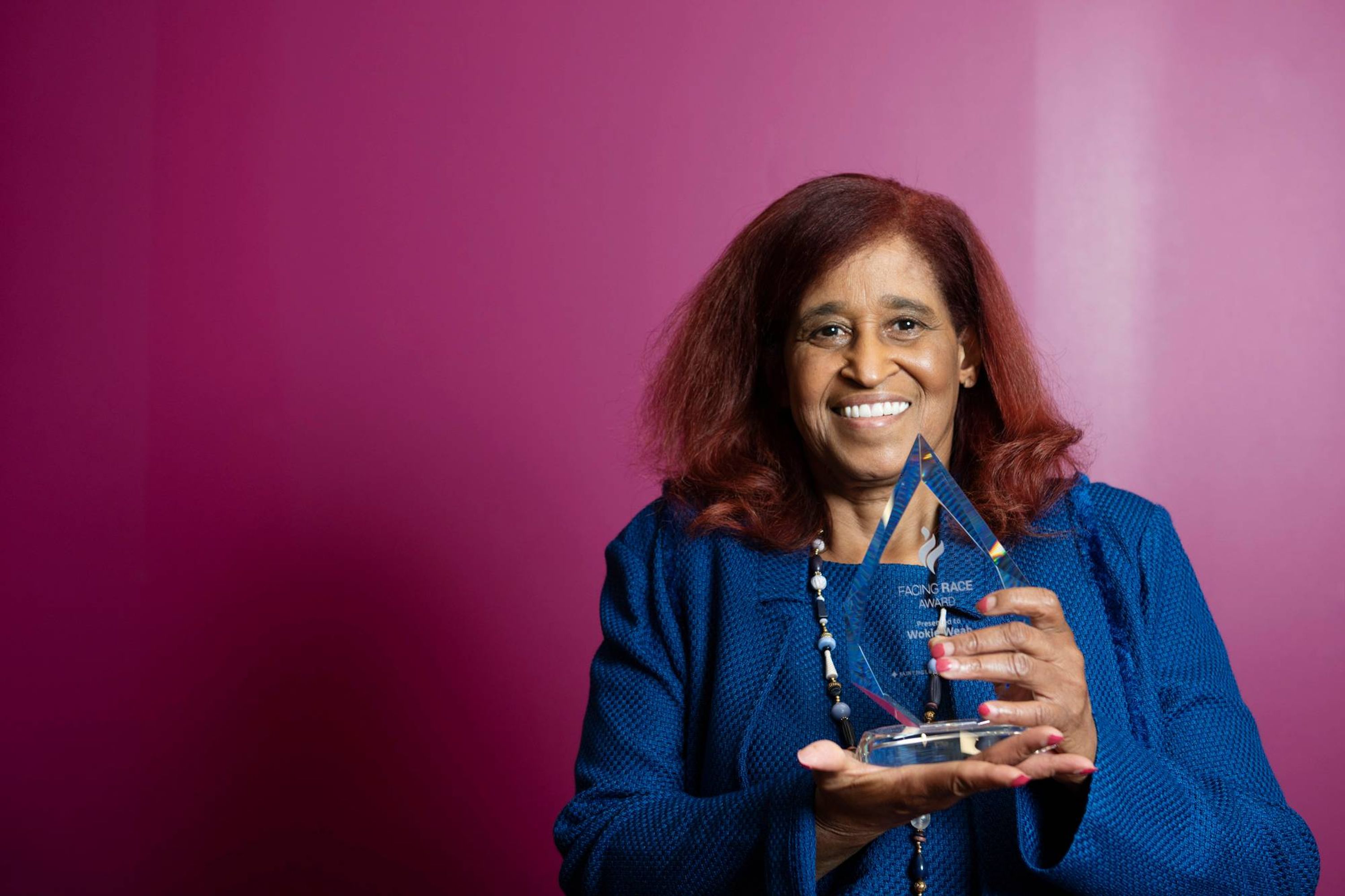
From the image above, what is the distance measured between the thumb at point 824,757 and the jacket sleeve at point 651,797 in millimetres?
107

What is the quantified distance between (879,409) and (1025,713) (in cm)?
47

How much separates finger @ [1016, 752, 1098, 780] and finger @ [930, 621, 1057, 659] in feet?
0.29

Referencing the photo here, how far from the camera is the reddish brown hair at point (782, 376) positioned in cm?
155

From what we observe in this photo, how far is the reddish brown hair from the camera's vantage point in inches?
60.9

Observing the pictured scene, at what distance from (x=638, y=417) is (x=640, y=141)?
80 centimetres

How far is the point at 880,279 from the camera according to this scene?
59.8 inches

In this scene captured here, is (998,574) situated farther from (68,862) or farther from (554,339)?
(68,862)

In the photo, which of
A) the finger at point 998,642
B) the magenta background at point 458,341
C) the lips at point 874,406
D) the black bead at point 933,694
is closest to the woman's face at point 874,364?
the lips at point 874,406

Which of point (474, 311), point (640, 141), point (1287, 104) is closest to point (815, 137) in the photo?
point (640, 141)

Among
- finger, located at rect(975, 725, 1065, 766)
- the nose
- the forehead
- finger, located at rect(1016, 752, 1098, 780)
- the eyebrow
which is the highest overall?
the forehead

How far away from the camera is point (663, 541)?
163 cm

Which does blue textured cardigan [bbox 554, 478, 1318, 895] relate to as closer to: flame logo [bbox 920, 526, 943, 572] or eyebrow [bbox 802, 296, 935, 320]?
flame logo [bbox 920, 526, 943, 572]

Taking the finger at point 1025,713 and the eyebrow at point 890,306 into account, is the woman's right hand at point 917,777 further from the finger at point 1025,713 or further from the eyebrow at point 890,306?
the eyebrow at point 890,306

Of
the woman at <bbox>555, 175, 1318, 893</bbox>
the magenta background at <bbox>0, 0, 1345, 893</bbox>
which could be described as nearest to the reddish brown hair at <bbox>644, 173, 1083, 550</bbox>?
the woman at <bbox>555, 175, 1318, 893</bbox>
